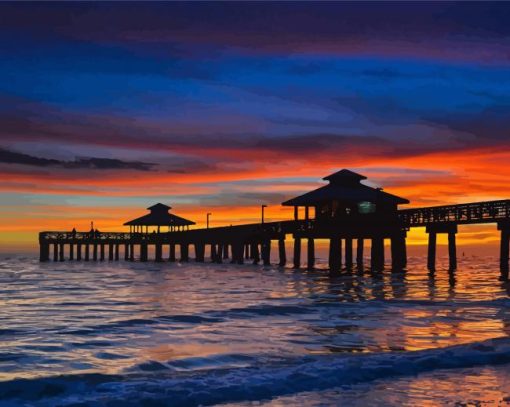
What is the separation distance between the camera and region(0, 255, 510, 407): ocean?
1247 cm

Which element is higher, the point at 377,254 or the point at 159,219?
the point at 159,219

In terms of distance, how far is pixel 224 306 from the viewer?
95.7ft

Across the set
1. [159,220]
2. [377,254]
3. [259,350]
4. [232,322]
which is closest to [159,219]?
[159,220]

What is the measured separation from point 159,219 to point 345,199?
37578 millimetres

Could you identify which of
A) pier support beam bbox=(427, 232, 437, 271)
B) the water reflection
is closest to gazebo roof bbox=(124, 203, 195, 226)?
pier support beam bbox=(427, 232, 437, 271)

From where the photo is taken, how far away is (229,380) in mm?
13234

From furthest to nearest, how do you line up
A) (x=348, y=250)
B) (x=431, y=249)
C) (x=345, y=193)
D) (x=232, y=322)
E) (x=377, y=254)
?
1. (x=348, y=250)
2. (x=377, y=254)
3. (x=345, y=193)
4. (x=431, y=249)
5. (x=232, y=322)

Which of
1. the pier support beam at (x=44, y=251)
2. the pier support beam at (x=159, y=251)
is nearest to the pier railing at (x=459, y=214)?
the pier support beam at (x=159, y=251)

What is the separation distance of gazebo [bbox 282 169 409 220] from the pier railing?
319 centimetres

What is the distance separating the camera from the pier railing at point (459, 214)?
3706 centimetres

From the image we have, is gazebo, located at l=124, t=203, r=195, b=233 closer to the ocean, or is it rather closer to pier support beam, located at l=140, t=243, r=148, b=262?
pier support beam, located at l=140, t=243, r=148, b=262

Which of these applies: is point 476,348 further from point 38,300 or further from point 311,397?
point 38,300

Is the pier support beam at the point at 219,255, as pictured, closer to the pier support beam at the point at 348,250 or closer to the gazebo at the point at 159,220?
the gazebo at the point at 159,220

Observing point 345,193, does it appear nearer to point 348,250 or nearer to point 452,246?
point 452,246
